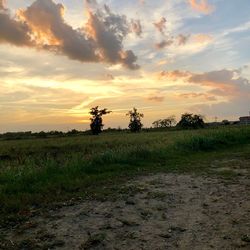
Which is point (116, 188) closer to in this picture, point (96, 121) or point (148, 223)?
point (148, 223)

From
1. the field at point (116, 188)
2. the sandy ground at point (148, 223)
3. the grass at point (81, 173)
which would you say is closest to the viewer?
the sandy ground at point (148, 223)

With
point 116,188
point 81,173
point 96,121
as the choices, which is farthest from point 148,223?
point 96,121

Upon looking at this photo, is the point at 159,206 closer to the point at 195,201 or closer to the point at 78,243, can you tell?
the point at 195,201

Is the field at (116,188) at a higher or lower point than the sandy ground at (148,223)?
higher

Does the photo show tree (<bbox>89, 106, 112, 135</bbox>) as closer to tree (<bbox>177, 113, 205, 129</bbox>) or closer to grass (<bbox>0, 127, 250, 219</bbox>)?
tree (<bbox>177, 113, 205, 129</bbox>)

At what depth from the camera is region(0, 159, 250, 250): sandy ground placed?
22.4 feet

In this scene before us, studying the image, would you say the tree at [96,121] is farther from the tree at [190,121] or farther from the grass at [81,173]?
the grass at [81,173]

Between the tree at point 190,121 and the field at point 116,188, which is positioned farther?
the tree at point 190,121

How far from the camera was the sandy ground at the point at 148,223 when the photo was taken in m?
6.83

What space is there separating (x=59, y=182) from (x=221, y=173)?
18.2 feet

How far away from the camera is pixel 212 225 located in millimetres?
7730

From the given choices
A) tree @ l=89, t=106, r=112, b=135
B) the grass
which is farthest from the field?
tree @ l=89, t=106, r=112, b=135

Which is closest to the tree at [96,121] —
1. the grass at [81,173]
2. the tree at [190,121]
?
the tree at [190,121]

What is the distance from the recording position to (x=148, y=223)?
313 inches
